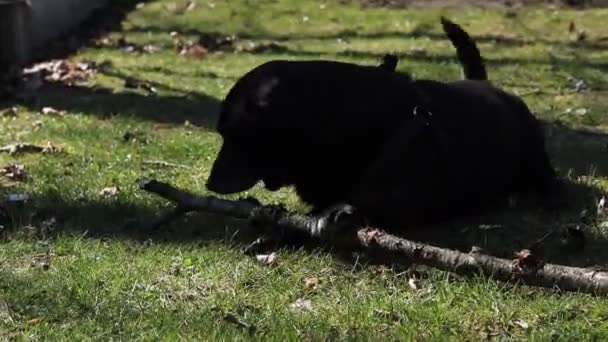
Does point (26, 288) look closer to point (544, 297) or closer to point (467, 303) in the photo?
point (467, 303)

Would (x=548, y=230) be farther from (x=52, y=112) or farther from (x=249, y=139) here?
(x=52, y=112)

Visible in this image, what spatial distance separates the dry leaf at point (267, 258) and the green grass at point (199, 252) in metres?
0.03

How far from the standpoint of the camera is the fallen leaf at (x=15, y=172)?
6172 millimetres

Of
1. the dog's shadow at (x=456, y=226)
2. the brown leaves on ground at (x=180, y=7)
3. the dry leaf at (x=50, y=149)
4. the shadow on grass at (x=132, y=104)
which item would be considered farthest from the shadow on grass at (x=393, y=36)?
the dog's shadow at (x=456, y=226)

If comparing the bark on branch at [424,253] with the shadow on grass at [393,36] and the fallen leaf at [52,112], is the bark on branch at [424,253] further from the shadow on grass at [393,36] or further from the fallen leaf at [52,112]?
the shadow on grass at [393,36]

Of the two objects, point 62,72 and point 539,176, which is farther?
point 62,72

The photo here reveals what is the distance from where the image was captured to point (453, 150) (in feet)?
16.5

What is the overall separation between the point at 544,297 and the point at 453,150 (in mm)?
1087

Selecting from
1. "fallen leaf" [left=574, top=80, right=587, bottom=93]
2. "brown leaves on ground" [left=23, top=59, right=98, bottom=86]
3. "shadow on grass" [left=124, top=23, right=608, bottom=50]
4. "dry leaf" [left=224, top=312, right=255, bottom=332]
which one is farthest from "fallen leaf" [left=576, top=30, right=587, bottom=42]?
"dry leaf" [left=224, top=312, right=255, bottom=332]

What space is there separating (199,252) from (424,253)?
1026 mm

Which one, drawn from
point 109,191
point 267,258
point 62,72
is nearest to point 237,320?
point 267,258

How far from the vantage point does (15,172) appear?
627 centimetres

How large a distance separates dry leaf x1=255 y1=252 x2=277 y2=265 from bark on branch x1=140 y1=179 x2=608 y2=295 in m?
0.13

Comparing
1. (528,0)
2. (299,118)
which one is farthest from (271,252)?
(528,0)
